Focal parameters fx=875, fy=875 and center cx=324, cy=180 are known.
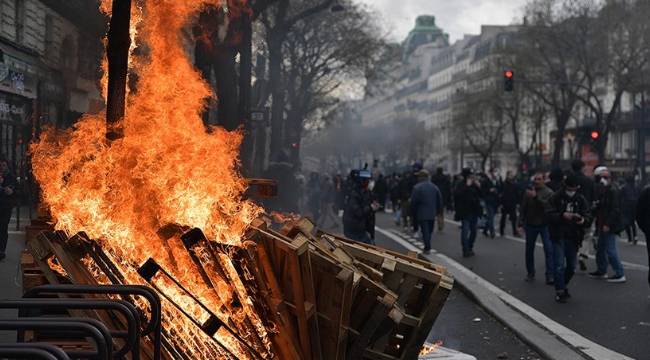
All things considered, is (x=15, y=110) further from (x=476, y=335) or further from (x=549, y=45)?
(x=549, y=45)

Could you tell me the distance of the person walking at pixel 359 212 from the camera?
12672mm

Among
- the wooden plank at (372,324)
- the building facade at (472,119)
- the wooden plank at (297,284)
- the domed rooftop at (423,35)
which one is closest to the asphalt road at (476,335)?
the wooden plank at (372,324)

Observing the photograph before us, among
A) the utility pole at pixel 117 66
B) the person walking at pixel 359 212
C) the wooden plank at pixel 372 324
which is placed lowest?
the wooden plank at pixel 372 324

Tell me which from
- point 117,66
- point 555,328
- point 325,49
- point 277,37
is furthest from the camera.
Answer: point 325,49

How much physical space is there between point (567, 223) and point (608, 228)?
1956mm

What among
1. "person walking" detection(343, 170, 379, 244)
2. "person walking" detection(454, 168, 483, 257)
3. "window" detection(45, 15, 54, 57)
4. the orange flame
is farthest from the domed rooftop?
the orange flame

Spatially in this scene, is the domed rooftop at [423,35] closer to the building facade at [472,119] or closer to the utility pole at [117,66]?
the building facade at [472,119]

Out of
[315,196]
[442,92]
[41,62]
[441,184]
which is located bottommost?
[315,196]

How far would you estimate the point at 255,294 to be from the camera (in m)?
5.17

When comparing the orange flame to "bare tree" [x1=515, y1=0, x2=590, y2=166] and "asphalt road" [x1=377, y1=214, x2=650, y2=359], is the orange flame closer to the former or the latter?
"asphalt road" [x1=377, y1=214, x2=650, y2=359]

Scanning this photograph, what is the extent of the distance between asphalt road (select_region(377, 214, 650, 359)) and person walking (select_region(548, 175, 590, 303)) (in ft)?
1.64

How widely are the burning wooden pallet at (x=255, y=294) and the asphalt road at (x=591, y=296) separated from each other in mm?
3700

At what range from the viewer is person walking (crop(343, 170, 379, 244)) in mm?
12672

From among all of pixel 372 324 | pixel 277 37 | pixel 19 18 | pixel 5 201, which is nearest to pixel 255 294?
pixel 372 324
